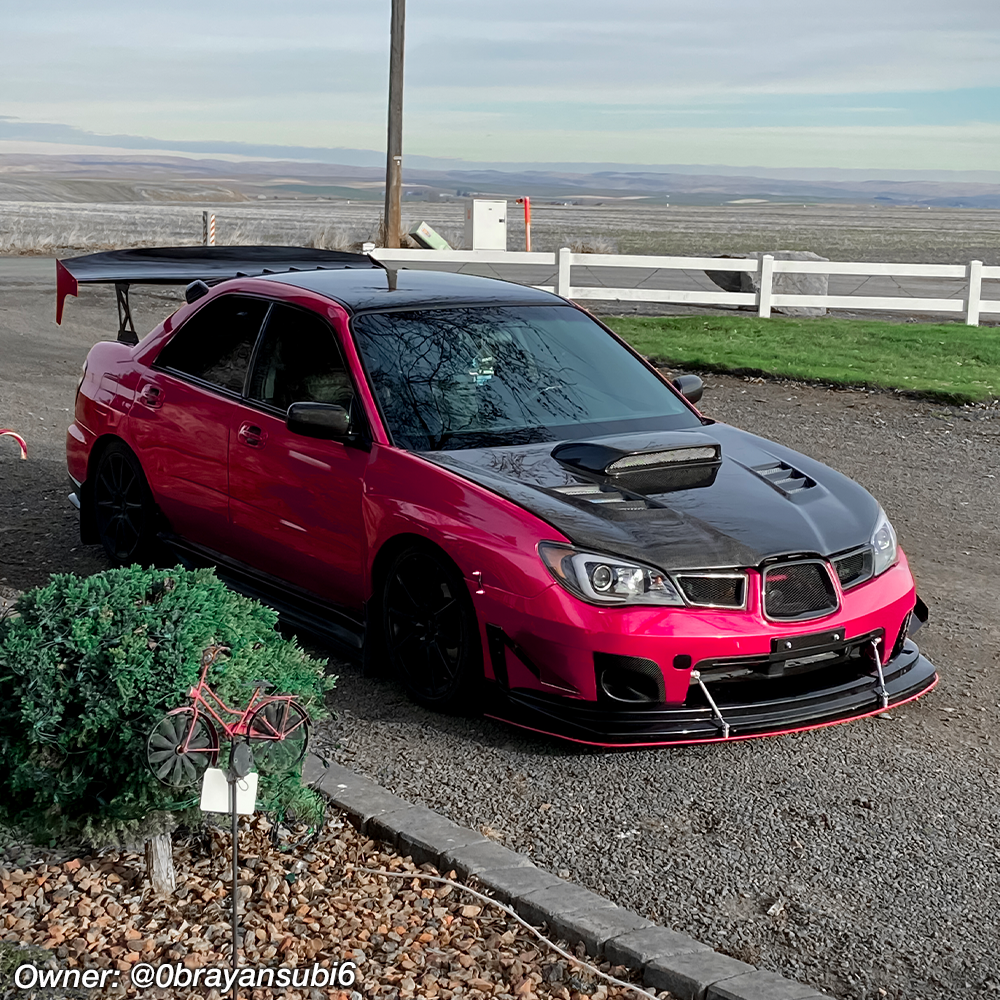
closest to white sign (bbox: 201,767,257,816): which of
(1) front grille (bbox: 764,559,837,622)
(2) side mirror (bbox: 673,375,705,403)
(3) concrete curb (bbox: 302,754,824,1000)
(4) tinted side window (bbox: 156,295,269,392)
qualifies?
(3) concrete curb (bbox: 302,754,824,1000)

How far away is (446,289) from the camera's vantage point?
668 cm

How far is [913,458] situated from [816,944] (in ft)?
26.0

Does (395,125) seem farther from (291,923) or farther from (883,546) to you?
(291,923)

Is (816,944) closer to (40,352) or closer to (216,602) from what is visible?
(216,602)

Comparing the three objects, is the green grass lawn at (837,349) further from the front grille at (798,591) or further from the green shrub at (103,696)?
the green shrub at (103,696)

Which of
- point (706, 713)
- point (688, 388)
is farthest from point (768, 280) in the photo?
point (706, 713)

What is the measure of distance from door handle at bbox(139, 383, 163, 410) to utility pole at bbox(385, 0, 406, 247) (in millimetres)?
19069

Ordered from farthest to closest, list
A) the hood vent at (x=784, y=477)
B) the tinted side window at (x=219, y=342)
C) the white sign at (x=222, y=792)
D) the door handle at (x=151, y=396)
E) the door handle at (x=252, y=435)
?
1. the door handle at (x=151, y=396)
2. the tinted side window at (x=219, y=342)
3. the door handle at (x=252, y=435)
4. the hood vent at (x=784, y=477)
5. the white sign at (x=222, y=792)

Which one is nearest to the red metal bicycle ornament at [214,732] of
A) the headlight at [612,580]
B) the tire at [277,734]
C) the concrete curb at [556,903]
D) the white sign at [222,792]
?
the tire at [277,734]

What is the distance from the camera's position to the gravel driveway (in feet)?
12.3

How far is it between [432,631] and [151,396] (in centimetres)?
253

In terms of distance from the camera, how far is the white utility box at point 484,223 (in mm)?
29578

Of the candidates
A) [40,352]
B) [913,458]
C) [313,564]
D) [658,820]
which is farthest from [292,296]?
[40,352]

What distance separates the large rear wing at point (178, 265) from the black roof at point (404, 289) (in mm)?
517
